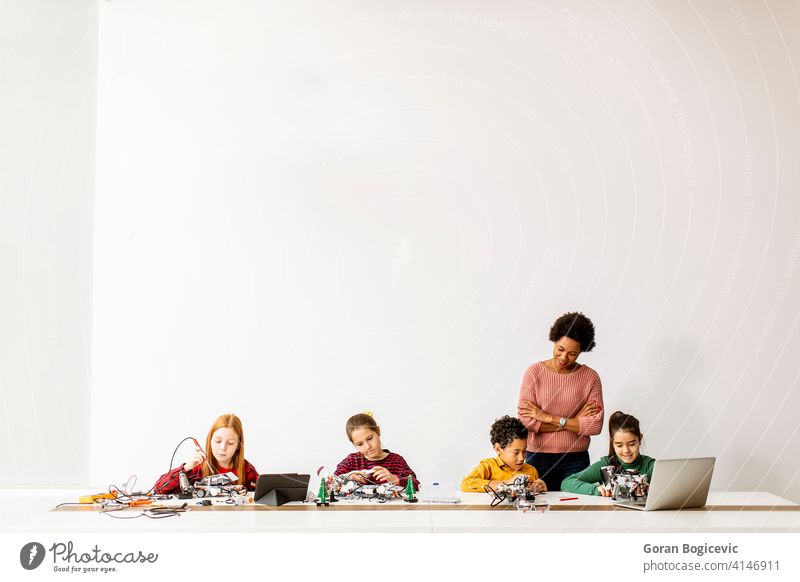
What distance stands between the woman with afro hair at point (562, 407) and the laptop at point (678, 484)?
1.14 m

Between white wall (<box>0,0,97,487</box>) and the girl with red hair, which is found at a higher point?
white wall (<box>0,0,97,487</box>)

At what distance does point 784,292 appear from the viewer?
638 centimetres

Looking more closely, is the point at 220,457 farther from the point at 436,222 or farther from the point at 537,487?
the point at 436,222

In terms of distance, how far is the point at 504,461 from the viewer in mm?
4875

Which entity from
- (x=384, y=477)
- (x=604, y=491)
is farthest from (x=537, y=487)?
(x=384, y=477)

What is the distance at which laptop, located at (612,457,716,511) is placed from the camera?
3979 mm

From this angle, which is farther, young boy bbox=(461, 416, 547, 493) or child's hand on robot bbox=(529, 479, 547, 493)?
young boy bbox=(461, 416, 547, 493)

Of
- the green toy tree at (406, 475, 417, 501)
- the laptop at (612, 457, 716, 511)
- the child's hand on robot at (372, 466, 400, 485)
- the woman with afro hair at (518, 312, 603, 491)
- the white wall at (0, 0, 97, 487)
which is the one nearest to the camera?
the laptop at (612, 457, 716, 511)

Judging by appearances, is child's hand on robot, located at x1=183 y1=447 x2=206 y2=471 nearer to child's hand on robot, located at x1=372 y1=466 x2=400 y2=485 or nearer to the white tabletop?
the white tabletop

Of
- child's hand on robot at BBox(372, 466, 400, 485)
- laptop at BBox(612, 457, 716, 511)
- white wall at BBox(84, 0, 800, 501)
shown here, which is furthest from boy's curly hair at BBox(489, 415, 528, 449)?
white wall at BBox(84, 0, 800, 501)

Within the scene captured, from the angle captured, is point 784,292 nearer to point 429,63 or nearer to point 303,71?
point 429,63

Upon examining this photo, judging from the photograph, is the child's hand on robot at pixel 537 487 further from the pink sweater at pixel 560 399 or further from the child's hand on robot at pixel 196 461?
the child's hand on robot at pixel 196 461

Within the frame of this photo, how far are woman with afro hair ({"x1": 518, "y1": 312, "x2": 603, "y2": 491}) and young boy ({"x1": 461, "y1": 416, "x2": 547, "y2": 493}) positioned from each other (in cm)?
42

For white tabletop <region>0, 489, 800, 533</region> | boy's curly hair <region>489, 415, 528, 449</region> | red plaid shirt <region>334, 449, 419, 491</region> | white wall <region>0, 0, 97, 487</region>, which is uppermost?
white wall <region>0, 0, 97, 487</region>
